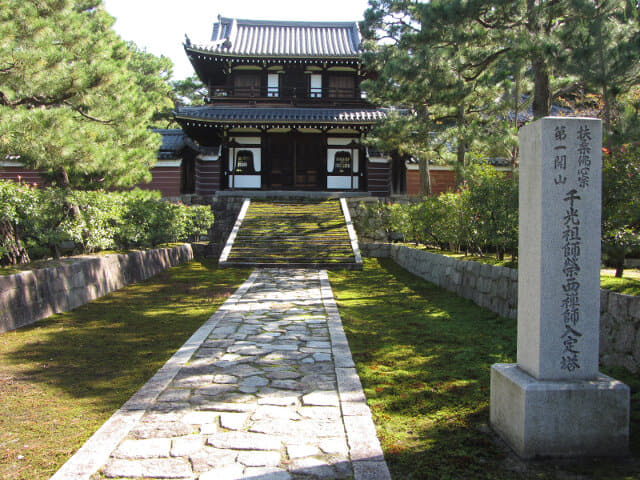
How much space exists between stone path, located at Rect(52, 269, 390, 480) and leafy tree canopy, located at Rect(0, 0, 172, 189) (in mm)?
4398

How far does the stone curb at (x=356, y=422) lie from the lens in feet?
9.35

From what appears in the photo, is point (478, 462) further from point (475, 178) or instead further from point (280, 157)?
point (280, 157)

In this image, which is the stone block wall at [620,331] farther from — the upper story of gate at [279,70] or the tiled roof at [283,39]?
the tiled roof at [283,39]

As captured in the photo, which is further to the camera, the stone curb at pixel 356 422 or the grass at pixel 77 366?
the grass at pixel 77 366

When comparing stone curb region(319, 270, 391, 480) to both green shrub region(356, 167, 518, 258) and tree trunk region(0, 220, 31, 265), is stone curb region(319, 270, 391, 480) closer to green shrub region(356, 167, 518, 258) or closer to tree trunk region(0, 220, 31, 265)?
green shrub region(356, 167, 518, 258)

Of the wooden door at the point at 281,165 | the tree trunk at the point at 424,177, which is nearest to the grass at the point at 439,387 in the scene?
the tree trunk at the point at 424,177

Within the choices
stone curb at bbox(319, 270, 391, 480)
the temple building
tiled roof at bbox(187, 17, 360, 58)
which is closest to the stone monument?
stone curb at bbox(319, 270, 391, 480)

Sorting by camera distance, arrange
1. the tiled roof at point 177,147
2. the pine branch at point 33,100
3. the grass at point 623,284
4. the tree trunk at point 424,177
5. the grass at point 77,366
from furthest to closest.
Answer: the tiled roof at point 177,147 → the tree trunk at point 424,177 → the pine branch at point 33,100 → the grass at point 623,284 → the grass at point 77,366

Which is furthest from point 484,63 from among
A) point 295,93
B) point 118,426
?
point 295,93

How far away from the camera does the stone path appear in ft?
9.36

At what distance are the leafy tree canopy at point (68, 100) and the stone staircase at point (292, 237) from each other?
179 inches

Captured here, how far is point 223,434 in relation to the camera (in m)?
3.30

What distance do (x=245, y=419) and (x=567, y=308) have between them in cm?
246

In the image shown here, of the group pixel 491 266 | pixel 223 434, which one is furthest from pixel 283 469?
pixel 491 266
